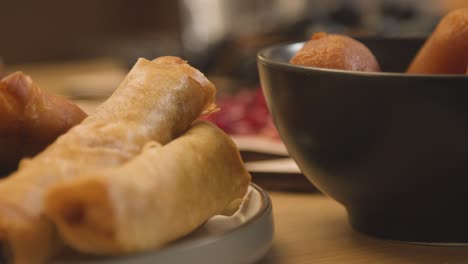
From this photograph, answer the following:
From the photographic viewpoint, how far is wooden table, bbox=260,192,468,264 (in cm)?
54

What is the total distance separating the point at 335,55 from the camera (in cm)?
58

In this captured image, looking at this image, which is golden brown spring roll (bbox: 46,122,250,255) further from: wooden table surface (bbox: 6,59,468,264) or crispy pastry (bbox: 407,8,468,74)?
crispy pastry (bbox: 407,8,468,74)

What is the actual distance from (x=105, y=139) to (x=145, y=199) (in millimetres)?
61

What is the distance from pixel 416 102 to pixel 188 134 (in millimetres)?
151

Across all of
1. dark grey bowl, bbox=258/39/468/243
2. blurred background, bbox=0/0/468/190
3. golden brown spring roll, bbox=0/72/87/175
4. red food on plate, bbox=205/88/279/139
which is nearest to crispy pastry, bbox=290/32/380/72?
dark grey bowl, bbox=258/39/468/243

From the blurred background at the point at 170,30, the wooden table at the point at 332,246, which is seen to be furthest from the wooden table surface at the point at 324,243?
the blurred background at the point at 170,30

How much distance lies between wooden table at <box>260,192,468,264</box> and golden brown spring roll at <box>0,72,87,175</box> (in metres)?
0.17

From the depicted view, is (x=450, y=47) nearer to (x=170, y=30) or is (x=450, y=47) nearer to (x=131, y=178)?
(x=131, y=178)

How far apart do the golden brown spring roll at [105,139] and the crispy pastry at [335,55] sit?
0.09 m

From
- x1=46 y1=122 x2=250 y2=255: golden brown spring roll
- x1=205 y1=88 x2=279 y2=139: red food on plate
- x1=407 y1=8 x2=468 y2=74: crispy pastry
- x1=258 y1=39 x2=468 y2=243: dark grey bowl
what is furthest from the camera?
x1=205 y1=88 x2=279 y2=139: red food on plate

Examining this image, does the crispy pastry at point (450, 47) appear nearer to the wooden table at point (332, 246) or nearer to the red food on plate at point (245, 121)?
the wooden table at point (332, 246)

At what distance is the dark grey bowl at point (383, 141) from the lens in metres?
0.50

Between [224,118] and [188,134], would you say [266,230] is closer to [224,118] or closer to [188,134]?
[188,134]

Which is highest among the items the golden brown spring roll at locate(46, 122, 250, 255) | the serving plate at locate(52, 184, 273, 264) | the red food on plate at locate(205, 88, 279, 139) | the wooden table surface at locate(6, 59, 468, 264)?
the golden brown spring roll at locate(46, 122, 250, 255)
